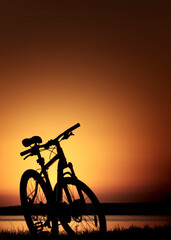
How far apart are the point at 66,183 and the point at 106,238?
44.8 inches

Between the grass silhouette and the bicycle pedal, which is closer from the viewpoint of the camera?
the bicycle pedal

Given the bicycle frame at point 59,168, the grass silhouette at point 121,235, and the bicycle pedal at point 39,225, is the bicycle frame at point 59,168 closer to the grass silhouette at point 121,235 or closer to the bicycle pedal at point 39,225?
the bicycle pedal at point 39,225

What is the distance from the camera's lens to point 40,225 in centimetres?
636


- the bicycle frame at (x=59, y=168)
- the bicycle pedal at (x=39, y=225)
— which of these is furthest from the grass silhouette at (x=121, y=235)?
the bicycle frame at (x=59, y=168)

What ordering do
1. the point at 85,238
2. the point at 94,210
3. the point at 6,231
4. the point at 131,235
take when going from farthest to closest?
the point at 6,231 < the point at 131,235 < the point at 85,238 < the point at 94,210

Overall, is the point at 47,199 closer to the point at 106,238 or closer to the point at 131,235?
the point at 106,238

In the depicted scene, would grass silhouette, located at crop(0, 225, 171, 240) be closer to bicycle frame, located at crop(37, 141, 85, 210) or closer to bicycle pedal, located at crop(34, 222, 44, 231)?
bicycle pedal, located at crop(34, 222, 44, 231)

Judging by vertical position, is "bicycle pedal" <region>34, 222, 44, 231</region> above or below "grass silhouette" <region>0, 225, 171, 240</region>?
above

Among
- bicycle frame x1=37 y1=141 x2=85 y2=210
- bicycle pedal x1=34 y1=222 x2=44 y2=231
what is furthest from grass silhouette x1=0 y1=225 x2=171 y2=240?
bicycle frame x1=37 y1=141 x2=85 y2=210

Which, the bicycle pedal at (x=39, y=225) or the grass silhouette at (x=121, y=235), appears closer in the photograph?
the bicycle pedal at (x=39, y=225)

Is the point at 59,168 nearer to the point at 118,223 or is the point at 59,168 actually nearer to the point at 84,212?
the point at 84,212

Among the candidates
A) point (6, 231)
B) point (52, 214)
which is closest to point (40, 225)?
point (52, 214)

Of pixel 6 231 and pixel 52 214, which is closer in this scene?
pixel 52 214

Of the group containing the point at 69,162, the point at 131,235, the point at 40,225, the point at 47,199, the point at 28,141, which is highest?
the point at 28,141
